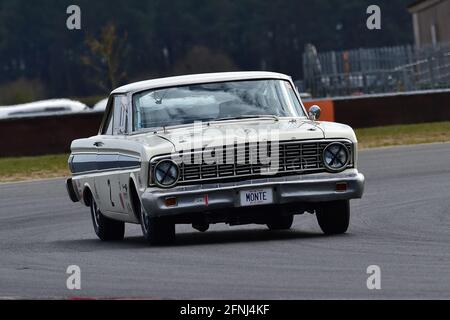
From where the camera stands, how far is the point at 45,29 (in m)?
116

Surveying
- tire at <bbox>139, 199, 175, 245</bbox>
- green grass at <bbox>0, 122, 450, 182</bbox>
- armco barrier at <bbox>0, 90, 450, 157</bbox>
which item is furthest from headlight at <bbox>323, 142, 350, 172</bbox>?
armco barrier at <bbox>0, 90, 450, 157</bbox>

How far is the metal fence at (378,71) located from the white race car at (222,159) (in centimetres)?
2729

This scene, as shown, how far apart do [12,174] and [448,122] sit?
10.7 metres

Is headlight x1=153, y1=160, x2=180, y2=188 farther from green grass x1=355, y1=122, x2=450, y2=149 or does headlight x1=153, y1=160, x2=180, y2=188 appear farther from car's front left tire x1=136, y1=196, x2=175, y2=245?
green grass x1=355, y1=122, x2=450, y2=149

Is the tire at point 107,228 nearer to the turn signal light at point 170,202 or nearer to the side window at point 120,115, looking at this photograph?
the side window at point 120,115

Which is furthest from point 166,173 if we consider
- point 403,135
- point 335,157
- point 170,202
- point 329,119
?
point 403,135

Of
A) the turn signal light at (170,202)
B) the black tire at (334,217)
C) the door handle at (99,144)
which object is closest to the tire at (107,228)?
the door handle at (99,144)

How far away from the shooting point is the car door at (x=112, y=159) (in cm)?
1269

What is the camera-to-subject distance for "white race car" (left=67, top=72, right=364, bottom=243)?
11.7 metres

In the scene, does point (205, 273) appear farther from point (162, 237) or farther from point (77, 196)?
point (77, 196)

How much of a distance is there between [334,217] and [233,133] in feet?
4.22

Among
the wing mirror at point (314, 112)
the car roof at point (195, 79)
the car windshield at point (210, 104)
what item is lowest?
the wing mirror at point (314, 112)

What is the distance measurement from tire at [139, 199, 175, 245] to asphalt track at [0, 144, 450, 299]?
4.1 inches
